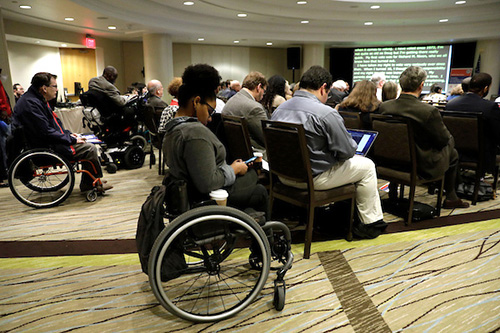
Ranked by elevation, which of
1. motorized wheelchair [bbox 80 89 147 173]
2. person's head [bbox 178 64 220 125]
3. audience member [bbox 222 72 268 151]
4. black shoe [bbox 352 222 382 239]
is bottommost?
black shoe [bbox 352 222 382 239]

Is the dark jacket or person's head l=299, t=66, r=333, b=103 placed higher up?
person's head l=299, t=66, r=333, b=103

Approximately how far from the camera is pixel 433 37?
1077cm

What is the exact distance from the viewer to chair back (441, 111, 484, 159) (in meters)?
3.22

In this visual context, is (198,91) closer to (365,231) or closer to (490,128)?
(365,231)

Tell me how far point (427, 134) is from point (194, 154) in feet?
6.85

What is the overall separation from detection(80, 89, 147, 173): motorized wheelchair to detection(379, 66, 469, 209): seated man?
137 inches

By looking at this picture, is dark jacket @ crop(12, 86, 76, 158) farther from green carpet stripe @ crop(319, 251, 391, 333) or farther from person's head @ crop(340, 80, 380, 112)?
person's head @ crop(340, 80, 380, 112)

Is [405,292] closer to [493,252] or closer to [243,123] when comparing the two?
[493,252]

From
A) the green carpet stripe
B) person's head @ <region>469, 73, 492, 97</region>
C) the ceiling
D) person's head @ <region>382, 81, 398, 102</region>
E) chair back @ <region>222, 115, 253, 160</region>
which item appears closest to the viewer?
the green carpet stripe

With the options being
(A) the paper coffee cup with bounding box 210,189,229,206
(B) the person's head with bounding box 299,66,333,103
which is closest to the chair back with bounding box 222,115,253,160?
(B) the person's head with bounding box 299,66,333,103

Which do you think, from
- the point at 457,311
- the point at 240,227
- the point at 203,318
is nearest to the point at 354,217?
the point at 457,311

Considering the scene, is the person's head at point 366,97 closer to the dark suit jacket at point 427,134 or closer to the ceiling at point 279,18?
the dark suit jacket at point 427,134

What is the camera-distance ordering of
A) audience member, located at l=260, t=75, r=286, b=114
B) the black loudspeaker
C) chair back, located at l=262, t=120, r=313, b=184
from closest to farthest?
chair back, located at l=262, t=120, r=313, b=184, audience member, located at l=260, t=75, r=286, b=114, the black loudspeaker

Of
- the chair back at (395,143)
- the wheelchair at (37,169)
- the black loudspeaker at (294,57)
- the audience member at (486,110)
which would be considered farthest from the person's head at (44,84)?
the black loudspeaker at (294,57)
